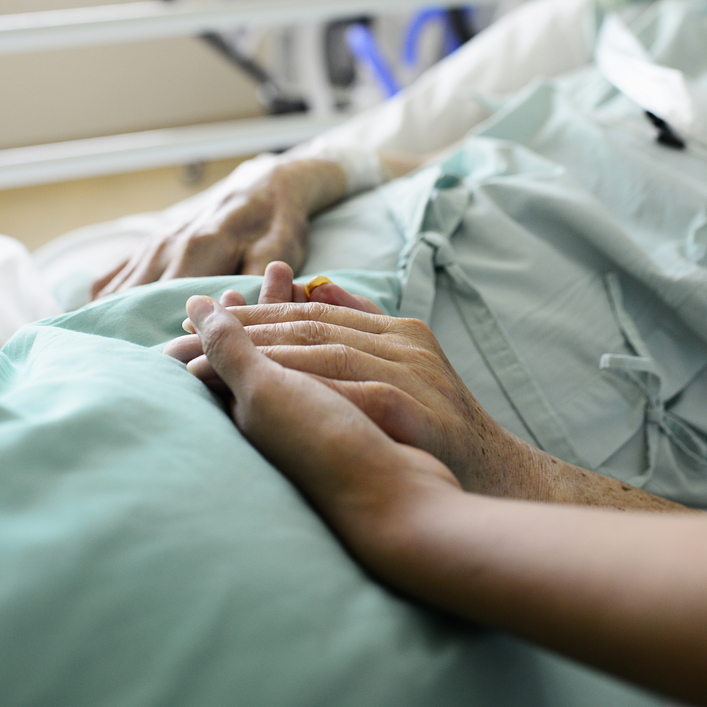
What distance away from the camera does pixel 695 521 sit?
29cm

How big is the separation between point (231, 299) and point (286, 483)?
0.19 m

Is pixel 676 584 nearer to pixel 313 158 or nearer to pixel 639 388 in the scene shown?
pixel 639 388

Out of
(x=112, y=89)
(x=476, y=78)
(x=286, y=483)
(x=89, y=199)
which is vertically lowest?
(x=89, y=199)

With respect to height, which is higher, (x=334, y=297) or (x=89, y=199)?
(x=334, y=297)

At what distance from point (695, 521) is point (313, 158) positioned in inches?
27.4

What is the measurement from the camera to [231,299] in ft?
1.61

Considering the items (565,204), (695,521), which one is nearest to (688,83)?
(565,204)

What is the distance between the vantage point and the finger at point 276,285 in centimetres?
52

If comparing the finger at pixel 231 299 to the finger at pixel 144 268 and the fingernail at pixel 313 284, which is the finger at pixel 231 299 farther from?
the finger at pixel 144 268

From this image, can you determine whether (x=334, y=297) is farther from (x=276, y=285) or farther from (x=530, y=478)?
(x=530, y=478)

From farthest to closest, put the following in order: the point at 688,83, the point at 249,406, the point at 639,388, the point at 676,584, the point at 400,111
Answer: the point at 400,111
the point at 688,83
the point at 639,388
the point at 249,406
the point at 676,584

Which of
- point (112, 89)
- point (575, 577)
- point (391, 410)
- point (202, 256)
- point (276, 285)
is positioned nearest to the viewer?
point (575, 577)

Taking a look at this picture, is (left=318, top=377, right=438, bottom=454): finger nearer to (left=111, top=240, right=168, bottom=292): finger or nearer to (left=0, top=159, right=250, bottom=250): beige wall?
(left=111, top=240, right=168, bottom=292): finger

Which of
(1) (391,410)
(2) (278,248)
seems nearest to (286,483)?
(1) (391,410)
